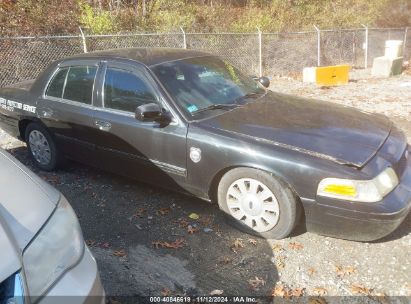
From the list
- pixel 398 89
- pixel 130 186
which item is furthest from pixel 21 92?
pixel 398 89

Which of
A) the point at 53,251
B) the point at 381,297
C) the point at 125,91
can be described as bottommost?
the point at 381,297

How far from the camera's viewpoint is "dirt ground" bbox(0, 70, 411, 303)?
3000mm

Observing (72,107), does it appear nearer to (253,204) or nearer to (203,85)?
(203,85)

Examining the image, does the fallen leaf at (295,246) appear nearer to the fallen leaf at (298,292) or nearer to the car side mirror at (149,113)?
the fallen leaf at (298,292)

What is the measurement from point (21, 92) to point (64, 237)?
3838 mm

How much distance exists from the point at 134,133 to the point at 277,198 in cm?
162

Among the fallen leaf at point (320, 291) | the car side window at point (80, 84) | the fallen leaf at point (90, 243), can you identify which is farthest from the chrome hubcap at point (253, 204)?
the car side window at point (80, 84)

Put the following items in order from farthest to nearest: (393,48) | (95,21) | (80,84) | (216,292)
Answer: (393,48) < (95,21) < (80,84) < (216,292)

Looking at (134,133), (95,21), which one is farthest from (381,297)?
(95,21)

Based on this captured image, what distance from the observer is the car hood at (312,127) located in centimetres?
327

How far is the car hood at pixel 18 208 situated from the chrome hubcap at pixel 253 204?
166 cm

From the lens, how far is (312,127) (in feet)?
11.8

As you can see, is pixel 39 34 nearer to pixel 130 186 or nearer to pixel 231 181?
pixel 130 186

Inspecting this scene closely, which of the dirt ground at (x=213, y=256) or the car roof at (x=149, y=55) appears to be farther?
the car roof at (x=149, y=55)
